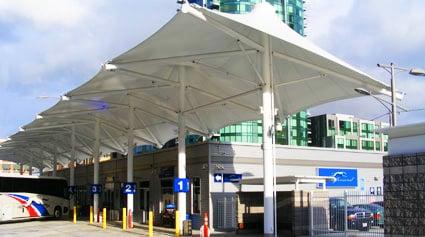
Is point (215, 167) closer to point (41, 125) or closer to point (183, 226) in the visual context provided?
point (183, 226)

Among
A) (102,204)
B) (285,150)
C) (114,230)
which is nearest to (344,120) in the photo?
(102,204)

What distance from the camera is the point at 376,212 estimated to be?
26016mm

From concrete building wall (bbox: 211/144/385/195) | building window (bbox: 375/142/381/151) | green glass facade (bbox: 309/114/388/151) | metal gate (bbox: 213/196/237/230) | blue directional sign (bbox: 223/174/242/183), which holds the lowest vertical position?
metal gate (bbox: 213/196/237/230)

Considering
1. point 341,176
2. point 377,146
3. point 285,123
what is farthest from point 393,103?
point 377,146

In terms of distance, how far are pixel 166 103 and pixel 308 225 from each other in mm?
13250

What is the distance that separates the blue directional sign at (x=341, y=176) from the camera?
4237 centimetres

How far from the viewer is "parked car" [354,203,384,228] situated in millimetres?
24883

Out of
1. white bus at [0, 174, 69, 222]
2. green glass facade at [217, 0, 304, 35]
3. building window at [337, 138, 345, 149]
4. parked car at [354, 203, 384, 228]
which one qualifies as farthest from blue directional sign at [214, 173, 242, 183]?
building window at [337, 138, 345, 149]

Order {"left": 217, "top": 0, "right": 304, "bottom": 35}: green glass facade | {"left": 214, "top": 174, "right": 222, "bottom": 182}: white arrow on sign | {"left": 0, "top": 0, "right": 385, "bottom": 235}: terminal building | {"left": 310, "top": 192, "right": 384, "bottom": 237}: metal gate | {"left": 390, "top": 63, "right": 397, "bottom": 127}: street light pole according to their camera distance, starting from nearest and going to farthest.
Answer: {"left": 310, "top": 192, "right": 384, "bottom": 237}: metal gate, {"left": 390, "top": 63, "right": 397, "bottom": 127}: street light pole, {"left": 0, "top": 0, "right": 385, "bottom": 235}: terminal building, {"left": 214, "top": 174, "right": 222, "bottom": 182}: white arrow on sign, {"left": 217, "top": 0, "right": 304, "bottom": 35}: green glass facade

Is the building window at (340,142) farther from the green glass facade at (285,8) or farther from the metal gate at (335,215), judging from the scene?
the metal gate at (335,215)

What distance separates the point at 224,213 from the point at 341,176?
12.5 metres

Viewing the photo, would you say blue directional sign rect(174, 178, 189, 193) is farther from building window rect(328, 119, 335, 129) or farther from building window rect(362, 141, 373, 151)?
building window rect(362, 141, 373, 151)

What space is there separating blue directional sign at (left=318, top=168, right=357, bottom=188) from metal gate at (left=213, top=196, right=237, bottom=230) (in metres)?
9.59

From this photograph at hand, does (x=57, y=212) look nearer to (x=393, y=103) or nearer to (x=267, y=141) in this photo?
(x=393, y=103)
